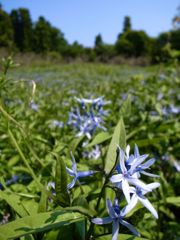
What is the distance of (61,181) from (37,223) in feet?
0.41

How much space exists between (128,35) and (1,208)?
148ft

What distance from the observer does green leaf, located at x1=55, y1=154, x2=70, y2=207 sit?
0.97m

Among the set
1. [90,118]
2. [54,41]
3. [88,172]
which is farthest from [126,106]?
[54,41]

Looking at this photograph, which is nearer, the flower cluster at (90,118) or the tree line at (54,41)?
the flower cluster at (90,118)

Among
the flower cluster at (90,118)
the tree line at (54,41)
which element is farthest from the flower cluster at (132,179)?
the tree line at (54,41)

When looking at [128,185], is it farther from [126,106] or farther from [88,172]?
[126,106]

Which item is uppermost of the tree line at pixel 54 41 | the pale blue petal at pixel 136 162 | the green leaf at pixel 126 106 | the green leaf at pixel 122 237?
the tree line at pixel 54 41

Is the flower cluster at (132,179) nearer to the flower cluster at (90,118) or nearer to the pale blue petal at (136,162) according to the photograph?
the pale blue petal at (136,162)

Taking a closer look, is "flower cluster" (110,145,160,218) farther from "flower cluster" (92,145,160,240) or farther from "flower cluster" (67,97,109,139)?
"flower cluster" (67,97,109,139)

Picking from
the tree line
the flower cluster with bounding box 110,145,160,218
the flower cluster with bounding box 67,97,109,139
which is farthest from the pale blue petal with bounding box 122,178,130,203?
the tree line

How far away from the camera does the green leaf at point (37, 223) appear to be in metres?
0.87

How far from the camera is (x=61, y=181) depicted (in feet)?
3.19

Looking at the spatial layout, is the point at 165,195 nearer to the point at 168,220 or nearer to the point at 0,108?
the point at 168,220

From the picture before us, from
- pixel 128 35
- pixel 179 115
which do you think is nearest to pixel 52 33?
pixel 128 35
